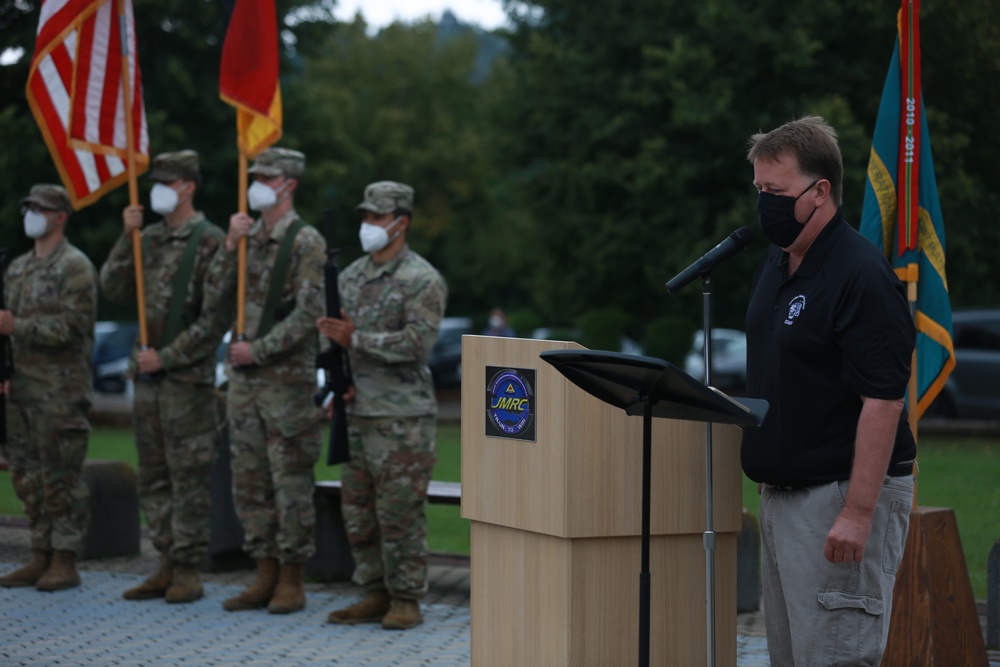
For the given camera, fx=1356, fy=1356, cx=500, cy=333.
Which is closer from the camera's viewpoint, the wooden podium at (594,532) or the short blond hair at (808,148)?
the short blond hair at (808,148)

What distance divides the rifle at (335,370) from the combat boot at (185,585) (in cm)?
133

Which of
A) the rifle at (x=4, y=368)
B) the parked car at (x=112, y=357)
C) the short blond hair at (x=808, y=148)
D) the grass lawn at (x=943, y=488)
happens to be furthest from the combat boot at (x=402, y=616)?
the parked car at (x=112, y=357)

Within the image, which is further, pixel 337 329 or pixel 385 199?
pixel 385 199

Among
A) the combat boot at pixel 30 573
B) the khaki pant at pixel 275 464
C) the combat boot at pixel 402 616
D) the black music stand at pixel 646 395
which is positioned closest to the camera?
the black music stand at pixel 646 395

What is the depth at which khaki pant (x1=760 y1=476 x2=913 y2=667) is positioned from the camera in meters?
4.33

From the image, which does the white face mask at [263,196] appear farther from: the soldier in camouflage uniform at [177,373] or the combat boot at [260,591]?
the combat boot at [260,591]

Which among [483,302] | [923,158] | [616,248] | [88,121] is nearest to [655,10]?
[616,248]

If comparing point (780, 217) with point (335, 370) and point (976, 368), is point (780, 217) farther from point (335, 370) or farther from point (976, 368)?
point (976, 368)

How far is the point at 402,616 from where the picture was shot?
7820mm

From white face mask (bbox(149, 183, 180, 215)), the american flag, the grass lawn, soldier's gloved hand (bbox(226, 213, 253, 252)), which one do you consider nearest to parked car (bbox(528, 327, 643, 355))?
the grass lawn

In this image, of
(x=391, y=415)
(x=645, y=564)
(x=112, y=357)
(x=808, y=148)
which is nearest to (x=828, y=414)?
(x=645, y=564)

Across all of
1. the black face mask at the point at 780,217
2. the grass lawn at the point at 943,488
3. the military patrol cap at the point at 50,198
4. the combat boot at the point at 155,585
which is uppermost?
the military patrol cap at the point at 50,198

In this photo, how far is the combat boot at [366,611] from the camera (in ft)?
26.1

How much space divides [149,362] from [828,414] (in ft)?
17.4
